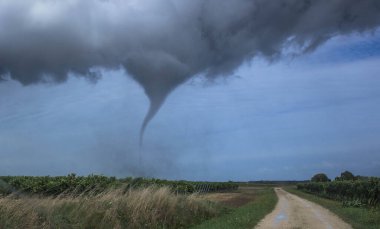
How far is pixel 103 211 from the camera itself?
56.2ft

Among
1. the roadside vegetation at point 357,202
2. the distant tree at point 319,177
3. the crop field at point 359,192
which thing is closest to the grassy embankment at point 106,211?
the roadside vegetation at point 357,202

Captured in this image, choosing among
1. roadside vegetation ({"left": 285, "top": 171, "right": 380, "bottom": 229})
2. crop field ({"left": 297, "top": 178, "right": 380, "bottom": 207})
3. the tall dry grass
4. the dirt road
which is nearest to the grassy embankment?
the tall dry grass

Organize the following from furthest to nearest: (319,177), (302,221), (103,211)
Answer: (319,177)
(302,221)
(103,211)

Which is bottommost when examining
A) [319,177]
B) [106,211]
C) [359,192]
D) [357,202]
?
[106,211]

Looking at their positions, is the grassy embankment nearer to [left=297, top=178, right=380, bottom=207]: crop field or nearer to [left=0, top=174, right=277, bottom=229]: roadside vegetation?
[left=0, top=174, right=277, bottom=229]: roadside vegetation

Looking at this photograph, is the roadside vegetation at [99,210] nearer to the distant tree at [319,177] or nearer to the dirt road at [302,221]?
the dirt road at [302,221]

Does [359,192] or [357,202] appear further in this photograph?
[359,192]

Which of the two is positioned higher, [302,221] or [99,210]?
[99,210]

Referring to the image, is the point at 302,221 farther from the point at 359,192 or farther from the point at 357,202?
the point at 359,192

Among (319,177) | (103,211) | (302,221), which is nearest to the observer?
(103,211)

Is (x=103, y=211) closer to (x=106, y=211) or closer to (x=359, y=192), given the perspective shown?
(x=106, y=211)

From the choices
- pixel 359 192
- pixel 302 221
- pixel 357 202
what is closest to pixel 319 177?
pixel 359 192

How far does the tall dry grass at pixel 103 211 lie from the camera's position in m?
12.6

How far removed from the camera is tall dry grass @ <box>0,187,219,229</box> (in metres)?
12.6
